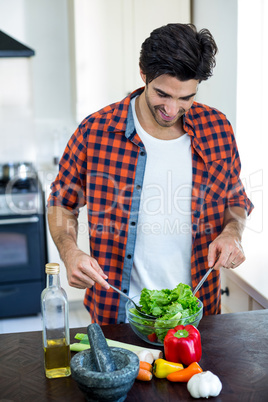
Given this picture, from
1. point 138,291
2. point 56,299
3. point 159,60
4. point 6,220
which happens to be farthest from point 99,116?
point 6,220

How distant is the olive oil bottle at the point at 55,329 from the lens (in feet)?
3.91

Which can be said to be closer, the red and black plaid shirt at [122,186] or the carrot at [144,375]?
the carrot at [144,375]

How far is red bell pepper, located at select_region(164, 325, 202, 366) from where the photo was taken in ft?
4.02

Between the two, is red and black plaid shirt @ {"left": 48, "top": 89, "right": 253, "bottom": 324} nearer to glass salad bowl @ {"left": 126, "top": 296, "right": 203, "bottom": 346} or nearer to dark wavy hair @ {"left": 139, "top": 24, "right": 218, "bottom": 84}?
dark wavy hair @ {"left": 139, "top": 24, "right": 218, "bottom": 84}

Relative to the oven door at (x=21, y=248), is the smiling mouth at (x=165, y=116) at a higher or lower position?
higher

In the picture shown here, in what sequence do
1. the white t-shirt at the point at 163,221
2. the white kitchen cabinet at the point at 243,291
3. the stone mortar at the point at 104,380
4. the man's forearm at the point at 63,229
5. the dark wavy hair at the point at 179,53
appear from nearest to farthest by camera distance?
the stone mortar at the point at 104,380
the dark wavy hair at the point at 179,53
the man's forearm at the point at 63,229
the white t-shirt at the point at 163,221
the white kitchen cabinet at the point at 243,291

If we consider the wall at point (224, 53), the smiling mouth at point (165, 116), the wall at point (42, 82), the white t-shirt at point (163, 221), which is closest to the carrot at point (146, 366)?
the white t-shirt at point (163, 221)

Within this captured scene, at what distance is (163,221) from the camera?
174cm

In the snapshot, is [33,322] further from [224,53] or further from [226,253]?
[226,253]

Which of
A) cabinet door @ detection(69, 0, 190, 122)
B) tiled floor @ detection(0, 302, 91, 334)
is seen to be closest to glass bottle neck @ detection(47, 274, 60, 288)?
tiled floor @ detection(0, 302, 91, 334)

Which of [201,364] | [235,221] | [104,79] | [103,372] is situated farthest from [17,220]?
[103,372]

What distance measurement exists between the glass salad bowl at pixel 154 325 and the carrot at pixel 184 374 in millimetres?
145

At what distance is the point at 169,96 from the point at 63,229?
562mm

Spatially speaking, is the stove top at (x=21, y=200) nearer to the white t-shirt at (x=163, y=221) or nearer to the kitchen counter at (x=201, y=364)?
the white t-shirt at (x=163, y=221)
